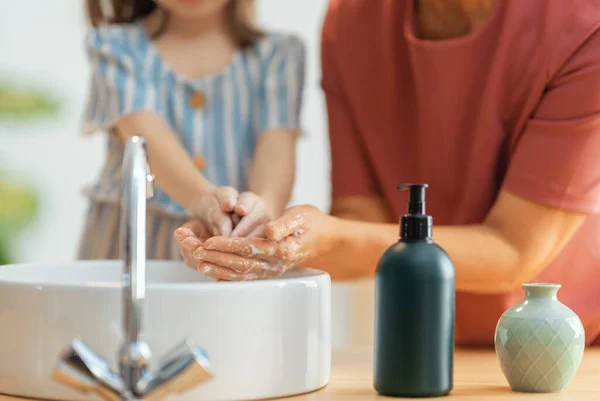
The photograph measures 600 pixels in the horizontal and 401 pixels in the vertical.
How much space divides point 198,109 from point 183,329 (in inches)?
34.3

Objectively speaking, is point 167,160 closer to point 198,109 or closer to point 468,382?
point 198,109

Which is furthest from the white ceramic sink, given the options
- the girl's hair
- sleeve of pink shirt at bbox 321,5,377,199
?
the girl's hair

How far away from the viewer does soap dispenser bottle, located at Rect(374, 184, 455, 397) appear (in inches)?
31.8

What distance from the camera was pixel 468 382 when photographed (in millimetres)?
920

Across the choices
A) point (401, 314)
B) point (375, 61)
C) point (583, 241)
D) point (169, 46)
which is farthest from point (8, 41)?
point (401, 314)

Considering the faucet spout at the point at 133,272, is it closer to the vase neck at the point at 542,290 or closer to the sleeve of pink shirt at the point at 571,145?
the vase neck at the point at 542,290

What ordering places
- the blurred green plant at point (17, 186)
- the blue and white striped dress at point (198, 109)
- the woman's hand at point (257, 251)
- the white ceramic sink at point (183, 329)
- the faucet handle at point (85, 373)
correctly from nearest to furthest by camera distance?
the faucet handle at point (85, 373), the white ceramic sink at point (183, 329), the woman's hand at point (257, 251), the blue and white striped dress at point (198, 109), the blurred green plant at point (17, 186)

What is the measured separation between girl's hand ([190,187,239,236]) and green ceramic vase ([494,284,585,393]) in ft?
1.22

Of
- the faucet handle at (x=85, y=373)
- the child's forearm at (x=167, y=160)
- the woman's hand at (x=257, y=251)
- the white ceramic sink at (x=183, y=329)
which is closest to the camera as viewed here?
the faucet handle at (x=85, y=373)

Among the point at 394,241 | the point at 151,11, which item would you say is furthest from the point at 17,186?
the point at 394,241

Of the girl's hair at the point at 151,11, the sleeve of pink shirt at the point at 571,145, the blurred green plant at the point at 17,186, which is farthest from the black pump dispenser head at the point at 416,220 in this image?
the blurred green plant at the point at 17,186

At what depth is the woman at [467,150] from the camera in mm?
1089

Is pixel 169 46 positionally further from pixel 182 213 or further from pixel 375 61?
pixel 375 61

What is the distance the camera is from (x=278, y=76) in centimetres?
159
